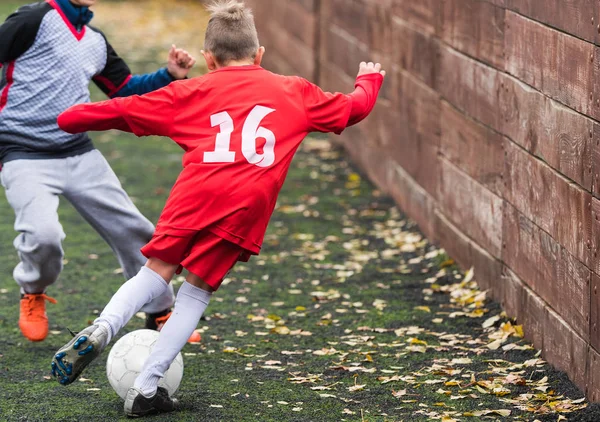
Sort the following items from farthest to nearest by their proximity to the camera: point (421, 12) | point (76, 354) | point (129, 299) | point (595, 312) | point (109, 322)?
point (421, 12) → point (595, 312) → point (129, 299) → point (109, 322) → point (76, 354)

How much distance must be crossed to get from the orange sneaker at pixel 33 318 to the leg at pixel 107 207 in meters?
0.54

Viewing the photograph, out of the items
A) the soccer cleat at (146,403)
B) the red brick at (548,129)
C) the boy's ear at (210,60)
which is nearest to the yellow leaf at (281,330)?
the soccer cleat at (146,403)

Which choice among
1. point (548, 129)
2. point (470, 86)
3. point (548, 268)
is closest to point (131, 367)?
point (548, 268)

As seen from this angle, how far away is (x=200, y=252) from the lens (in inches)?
164

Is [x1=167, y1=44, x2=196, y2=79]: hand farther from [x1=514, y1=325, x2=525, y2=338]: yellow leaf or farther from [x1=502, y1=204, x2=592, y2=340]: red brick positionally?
[x1=514, y1=325, x2=525, y2=338]: yellow leaf

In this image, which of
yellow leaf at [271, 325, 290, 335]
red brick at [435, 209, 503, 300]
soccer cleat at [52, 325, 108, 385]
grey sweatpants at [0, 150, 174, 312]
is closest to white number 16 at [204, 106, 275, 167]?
soccer cleat at [52, 325, 108, 385]

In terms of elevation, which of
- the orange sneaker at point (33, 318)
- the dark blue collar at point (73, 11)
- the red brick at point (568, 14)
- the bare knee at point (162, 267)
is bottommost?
the orange sneaker at point (33, 318)

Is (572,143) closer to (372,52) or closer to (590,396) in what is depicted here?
(590,396)

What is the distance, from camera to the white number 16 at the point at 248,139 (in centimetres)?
412

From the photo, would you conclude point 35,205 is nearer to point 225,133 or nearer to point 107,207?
point 107,207

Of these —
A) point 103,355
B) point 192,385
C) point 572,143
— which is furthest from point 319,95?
point 103,355

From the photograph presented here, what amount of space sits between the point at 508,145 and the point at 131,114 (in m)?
2.46

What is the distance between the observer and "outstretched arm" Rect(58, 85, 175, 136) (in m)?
Result: 4.19

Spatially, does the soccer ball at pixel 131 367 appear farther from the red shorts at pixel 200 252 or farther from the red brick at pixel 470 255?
the red brick at pixel 470 255
